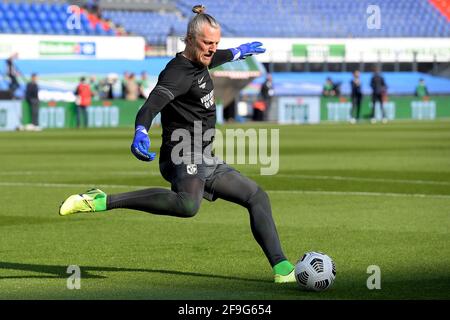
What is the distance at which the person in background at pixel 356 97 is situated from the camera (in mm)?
47812

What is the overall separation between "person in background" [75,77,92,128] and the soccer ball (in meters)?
33.3

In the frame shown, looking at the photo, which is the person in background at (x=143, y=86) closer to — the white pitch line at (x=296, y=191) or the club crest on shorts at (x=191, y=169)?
the white pitch line at (x=296, y=191)

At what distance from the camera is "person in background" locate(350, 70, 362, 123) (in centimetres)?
4781

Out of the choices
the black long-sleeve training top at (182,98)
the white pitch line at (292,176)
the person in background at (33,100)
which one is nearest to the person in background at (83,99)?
the person in background at (33,100)

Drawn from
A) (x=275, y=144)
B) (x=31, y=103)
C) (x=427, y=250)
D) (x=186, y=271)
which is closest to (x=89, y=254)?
(x=186, y=271)

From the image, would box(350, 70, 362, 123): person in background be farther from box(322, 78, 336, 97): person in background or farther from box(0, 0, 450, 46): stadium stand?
box(0, 0, 450, 46): stadium stand

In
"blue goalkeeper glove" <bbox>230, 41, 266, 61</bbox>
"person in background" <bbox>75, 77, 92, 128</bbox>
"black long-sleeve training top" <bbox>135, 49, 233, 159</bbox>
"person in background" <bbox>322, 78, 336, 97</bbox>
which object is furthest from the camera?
"person in background" <bbox>322, 78, 336, 97</bbox>

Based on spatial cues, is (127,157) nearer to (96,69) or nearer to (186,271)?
(186,271)

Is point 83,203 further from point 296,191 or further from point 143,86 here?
point 143,86

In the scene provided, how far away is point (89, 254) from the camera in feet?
35.8

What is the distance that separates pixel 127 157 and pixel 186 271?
1683 centimetres

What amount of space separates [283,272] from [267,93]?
39751 mm

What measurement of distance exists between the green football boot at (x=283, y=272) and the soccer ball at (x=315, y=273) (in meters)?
0.18

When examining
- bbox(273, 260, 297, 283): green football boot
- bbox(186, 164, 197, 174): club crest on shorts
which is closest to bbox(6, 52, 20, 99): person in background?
bbox(186, 164, 197, 174): club crest on shorts
